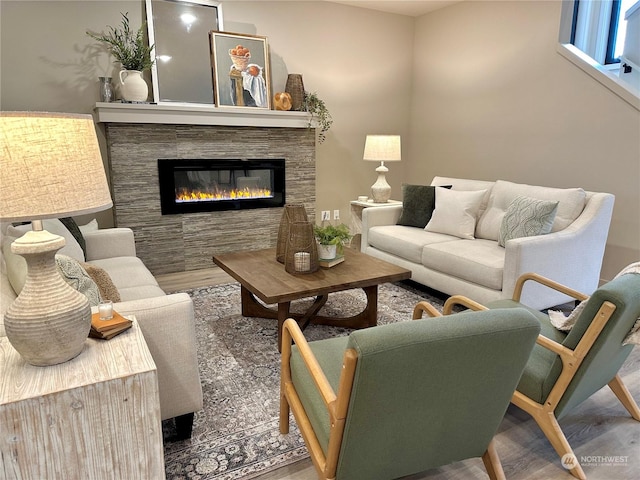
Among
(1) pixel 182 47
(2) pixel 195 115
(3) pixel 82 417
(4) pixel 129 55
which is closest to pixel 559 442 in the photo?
(3) pixel 82 417

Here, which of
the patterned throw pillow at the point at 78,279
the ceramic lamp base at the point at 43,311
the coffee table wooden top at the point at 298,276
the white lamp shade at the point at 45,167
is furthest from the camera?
the coffee table wooden top at the point at 298,276

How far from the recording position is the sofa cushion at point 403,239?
11.4ft

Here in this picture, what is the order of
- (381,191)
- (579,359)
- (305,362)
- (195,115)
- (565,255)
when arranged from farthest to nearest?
(381,191), (195,115), (565,255), (579,359), (305,362)

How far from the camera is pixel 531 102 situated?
3.96 metres

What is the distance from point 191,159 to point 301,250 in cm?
197

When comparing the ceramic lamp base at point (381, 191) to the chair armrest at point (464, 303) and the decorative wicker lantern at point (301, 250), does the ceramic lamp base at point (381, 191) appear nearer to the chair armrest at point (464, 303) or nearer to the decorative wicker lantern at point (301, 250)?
the decorative wicker lantern at point (301, 250)

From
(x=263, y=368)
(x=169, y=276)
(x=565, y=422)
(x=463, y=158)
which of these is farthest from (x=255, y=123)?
(x=565, y=422)

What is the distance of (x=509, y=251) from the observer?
8.95ft

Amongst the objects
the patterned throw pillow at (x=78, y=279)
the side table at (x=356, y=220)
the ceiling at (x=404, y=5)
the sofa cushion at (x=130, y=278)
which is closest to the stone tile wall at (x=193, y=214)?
the side table at (x=356, y=220)

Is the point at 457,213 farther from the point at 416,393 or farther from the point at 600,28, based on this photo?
the point at 416,393

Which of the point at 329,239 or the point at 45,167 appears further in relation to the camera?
the point at 329,239

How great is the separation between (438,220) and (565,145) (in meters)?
1.27

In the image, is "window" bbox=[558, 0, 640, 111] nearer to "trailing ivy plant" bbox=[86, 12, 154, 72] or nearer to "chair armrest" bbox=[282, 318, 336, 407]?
"chair armrest" bbox=[282, 318, 336, 407]

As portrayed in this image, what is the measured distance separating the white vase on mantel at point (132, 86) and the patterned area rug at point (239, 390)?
170 centimetres
